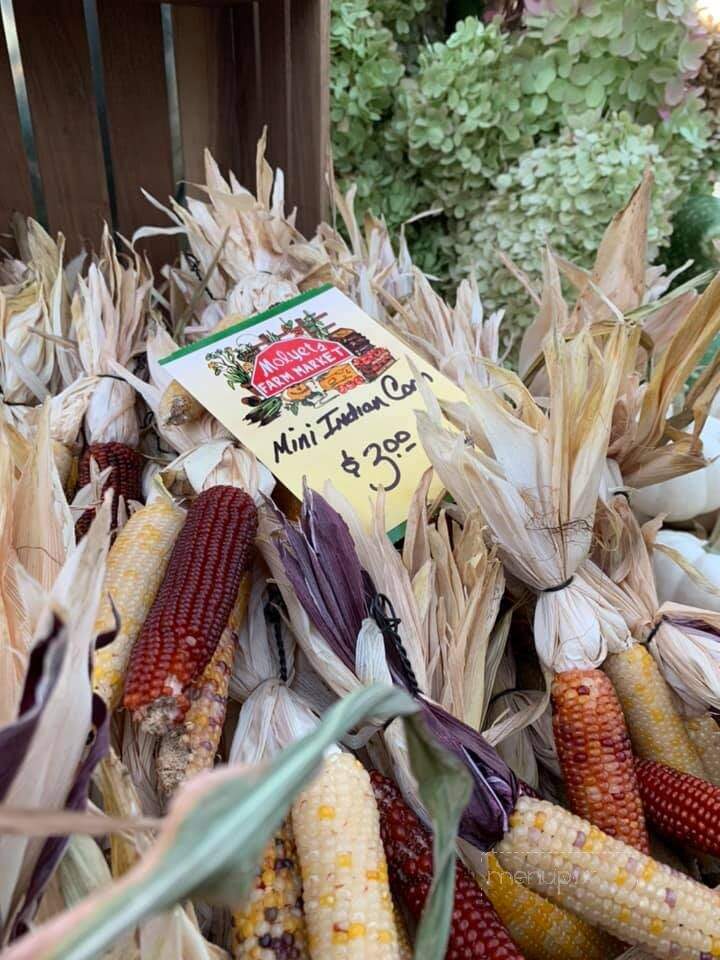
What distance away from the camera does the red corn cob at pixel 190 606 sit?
604 millimetres

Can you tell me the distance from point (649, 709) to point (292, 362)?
0.66 meters

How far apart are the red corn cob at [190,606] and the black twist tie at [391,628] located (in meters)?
0.15

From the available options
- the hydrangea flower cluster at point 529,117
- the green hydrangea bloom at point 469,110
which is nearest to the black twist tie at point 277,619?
the hydrangea flower cluster at point 529,117

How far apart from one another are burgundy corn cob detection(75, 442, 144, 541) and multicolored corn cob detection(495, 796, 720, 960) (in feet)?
2.08

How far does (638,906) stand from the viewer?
0.61 m

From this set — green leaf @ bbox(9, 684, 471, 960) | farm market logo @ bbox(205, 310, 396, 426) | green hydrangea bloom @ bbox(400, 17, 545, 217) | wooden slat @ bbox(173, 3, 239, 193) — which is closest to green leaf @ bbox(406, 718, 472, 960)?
green leaf @ bbox(9, 684, 471, 960)

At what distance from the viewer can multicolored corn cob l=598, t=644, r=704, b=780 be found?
81cm

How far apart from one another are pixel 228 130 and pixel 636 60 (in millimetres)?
1135

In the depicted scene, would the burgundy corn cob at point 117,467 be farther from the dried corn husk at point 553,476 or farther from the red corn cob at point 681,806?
the red corn cob at point 681,806

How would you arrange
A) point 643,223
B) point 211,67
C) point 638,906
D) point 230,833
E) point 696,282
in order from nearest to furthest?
point 230,833 < point 638,906 < point 696,282 < point 643,223 < point 211,67

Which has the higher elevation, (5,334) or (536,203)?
(536,203)

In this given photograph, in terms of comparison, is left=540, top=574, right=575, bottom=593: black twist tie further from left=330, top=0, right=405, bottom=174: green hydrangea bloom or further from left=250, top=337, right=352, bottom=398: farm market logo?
left=330, top=0, right=405, bottom=174: green hydrangea bloom

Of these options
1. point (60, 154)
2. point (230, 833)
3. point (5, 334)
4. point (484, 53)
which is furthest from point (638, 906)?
point (484, 53)

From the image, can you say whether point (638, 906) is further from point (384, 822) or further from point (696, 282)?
point (696, 282)
